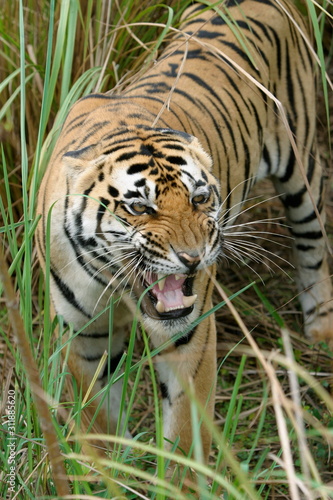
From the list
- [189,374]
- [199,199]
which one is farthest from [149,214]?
[189,374]

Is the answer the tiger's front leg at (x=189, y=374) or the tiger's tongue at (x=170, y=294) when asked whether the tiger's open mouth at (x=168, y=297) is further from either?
the tiger's front leg at (x=189, y=374)

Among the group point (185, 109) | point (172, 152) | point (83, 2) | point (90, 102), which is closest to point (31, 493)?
point (172, 152)

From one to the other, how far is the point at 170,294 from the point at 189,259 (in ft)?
0.82

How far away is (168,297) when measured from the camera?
2338 mm

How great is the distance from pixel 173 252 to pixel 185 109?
111cm

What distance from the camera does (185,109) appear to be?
10.1ft

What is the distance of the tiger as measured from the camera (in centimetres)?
223

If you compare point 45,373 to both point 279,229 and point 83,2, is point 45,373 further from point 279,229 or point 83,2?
point 279,229

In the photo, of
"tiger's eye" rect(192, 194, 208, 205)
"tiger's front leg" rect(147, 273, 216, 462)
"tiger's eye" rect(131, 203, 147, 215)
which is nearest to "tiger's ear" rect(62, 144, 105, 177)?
"tiger's eye" rect(131, 203, 147, 215)

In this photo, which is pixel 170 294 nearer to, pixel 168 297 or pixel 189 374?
pixel 168 297

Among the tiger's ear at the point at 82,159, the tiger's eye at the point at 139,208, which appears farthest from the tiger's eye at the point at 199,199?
the tiger's ear at the point at 82,159

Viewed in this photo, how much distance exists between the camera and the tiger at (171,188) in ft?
7.32

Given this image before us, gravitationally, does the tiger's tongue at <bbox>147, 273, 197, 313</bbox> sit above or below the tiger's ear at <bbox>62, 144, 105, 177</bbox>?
below

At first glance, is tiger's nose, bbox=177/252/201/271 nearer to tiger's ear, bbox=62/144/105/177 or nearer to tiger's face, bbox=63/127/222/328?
tiger's face, bbox=63/127/222/328
